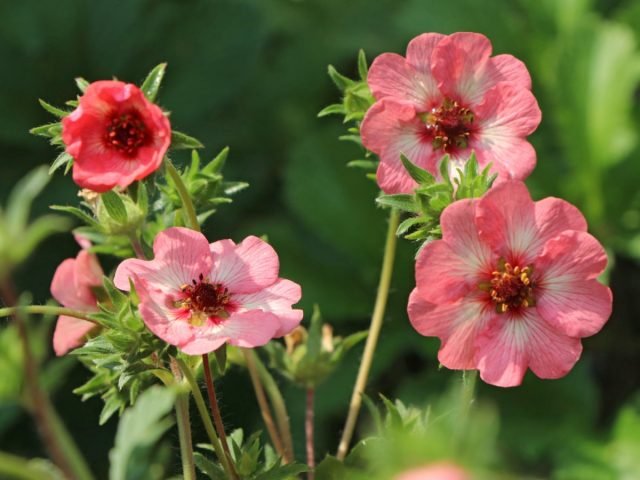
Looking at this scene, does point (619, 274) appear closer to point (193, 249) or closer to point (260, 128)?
point (260, 128)

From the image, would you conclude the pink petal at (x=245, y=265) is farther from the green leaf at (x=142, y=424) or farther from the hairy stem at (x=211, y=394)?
the green leaf at (x=142, y=424)

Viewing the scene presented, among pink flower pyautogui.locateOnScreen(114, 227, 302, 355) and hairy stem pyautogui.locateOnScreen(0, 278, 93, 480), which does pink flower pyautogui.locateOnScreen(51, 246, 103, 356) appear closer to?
pink flower pyautogui.locateOnScreen(114, 227, 302, 355)

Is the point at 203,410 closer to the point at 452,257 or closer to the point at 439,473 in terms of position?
the point at 452,257

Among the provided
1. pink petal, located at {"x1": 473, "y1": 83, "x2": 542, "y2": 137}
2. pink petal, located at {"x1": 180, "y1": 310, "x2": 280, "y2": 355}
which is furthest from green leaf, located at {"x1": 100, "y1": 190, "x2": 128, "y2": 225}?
pink petal, located at {"x1": 473, "y1": 83, "x2": 542, "y2": 137}

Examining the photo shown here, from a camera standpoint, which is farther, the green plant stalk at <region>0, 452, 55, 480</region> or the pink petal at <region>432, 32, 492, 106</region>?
the pink petal at <region>432, 32, 492, 106</region>

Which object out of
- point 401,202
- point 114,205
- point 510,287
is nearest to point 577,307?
point 510,287

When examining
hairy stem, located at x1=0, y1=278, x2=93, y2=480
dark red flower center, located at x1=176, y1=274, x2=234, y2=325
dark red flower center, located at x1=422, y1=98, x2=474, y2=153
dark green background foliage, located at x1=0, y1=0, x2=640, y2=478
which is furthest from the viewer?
dark green background foliage, located at x1=0, y1=0, x2=640, y2=478

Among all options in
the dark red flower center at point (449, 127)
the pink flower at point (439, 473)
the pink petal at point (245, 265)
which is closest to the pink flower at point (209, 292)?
the pink petal at point (245, 265)

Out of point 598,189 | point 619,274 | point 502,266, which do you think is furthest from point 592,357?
point 502,266

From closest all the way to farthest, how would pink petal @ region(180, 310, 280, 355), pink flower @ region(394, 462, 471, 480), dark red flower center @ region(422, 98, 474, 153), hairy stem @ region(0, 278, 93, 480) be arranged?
pink flower @ region(394, 462, 471, 480) < hairy stem @ region(0, 278, 93, 480) < pink petal @ region(180, 310, 280, 355) < dark red flower center @ region(422, 98, 474, 153)
